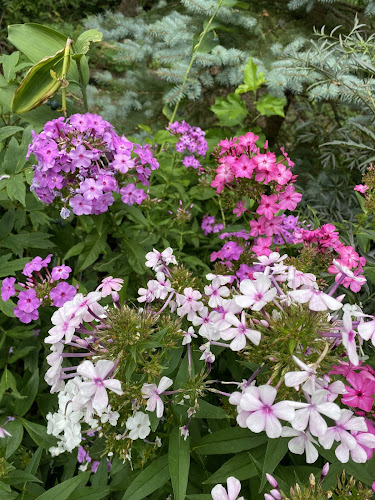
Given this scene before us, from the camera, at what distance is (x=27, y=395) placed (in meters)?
1.65

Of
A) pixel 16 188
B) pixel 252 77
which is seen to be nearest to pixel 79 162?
pixel 16 188

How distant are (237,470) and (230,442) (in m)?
0.07

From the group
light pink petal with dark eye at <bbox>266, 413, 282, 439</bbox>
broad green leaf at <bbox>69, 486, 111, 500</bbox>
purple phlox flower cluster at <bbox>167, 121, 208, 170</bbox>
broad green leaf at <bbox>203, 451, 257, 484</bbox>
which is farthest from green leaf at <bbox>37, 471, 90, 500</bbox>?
purple phlox flower cluster at <bbox>167, 121, 208, 170</bbox>

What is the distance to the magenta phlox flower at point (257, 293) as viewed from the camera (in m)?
0.89

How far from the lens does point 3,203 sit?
1.88 metres

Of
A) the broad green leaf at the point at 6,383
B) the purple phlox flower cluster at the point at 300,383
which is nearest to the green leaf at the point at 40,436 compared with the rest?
the broad green leaf at the point at 6,383

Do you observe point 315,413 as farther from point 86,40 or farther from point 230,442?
point 86,40

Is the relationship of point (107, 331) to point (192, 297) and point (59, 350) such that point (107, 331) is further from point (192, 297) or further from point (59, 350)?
point (192, 297)

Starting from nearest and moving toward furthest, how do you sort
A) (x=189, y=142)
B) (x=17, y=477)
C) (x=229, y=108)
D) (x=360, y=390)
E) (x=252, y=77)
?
1. (x=360, y=390)
2. (x=17, y=477)
3. (x=189, y=142)
4. (x=252, y=77)
5. (x=229, y=108)

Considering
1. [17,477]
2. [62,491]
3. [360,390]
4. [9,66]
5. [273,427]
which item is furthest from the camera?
[9,66]

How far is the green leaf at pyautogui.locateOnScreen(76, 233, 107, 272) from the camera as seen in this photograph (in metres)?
1.64

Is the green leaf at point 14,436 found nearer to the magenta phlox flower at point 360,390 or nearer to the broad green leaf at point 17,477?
the broad green leaf at point 17,477

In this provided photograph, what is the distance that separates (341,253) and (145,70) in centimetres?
235

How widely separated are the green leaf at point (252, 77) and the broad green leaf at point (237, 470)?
2022mm
